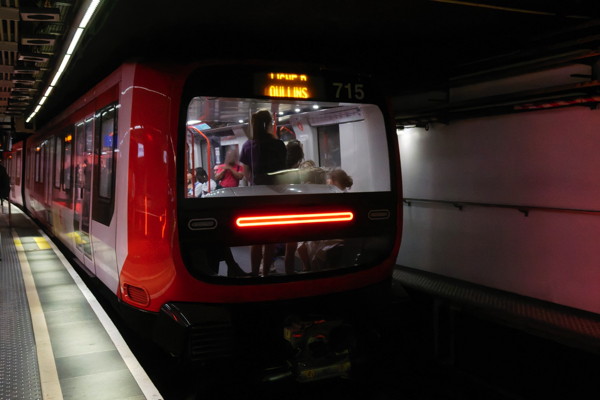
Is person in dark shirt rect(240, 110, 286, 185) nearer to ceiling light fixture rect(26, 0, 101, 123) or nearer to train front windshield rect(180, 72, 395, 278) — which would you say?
train front windshield rect(180, 72, 395, 278)

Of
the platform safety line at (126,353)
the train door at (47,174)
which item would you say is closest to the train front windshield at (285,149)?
the platform safety line at (126,353)

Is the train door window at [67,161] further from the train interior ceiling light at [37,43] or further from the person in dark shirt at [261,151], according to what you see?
the person in dark shirt at [261,151]

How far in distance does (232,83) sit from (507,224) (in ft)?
13.3

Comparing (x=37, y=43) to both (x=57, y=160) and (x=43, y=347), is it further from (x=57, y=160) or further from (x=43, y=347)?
(x=43, y=347)


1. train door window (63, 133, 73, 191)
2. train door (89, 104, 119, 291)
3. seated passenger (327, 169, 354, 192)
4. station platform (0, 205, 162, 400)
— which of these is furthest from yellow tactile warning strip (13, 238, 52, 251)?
seated passenger (327, 169, 354, 192)

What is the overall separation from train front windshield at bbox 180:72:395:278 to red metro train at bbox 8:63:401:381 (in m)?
0.01

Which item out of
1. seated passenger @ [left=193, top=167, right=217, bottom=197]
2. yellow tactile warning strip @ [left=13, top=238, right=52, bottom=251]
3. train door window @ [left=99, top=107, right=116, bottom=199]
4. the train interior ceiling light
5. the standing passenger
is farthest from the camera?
yellow tactile warning strip @ [left=13, top=238, right=52, bottom=251]

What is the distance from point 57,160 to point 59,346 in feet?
15.6

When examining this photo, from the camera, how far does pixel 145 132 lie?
11.4 feet

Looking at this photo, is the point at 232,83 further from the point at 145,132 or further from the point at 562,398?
the point at 562,398

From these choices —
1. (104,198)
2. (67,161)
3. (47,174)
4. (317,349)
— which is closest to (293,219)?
(317,349)

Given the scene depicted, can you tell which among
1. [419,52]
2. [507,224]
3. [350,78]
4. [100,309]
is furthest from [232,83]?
[507,224]

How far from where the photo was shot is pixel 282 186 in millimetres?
3891

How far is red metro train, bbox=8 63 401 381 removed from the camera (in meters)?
3.43
